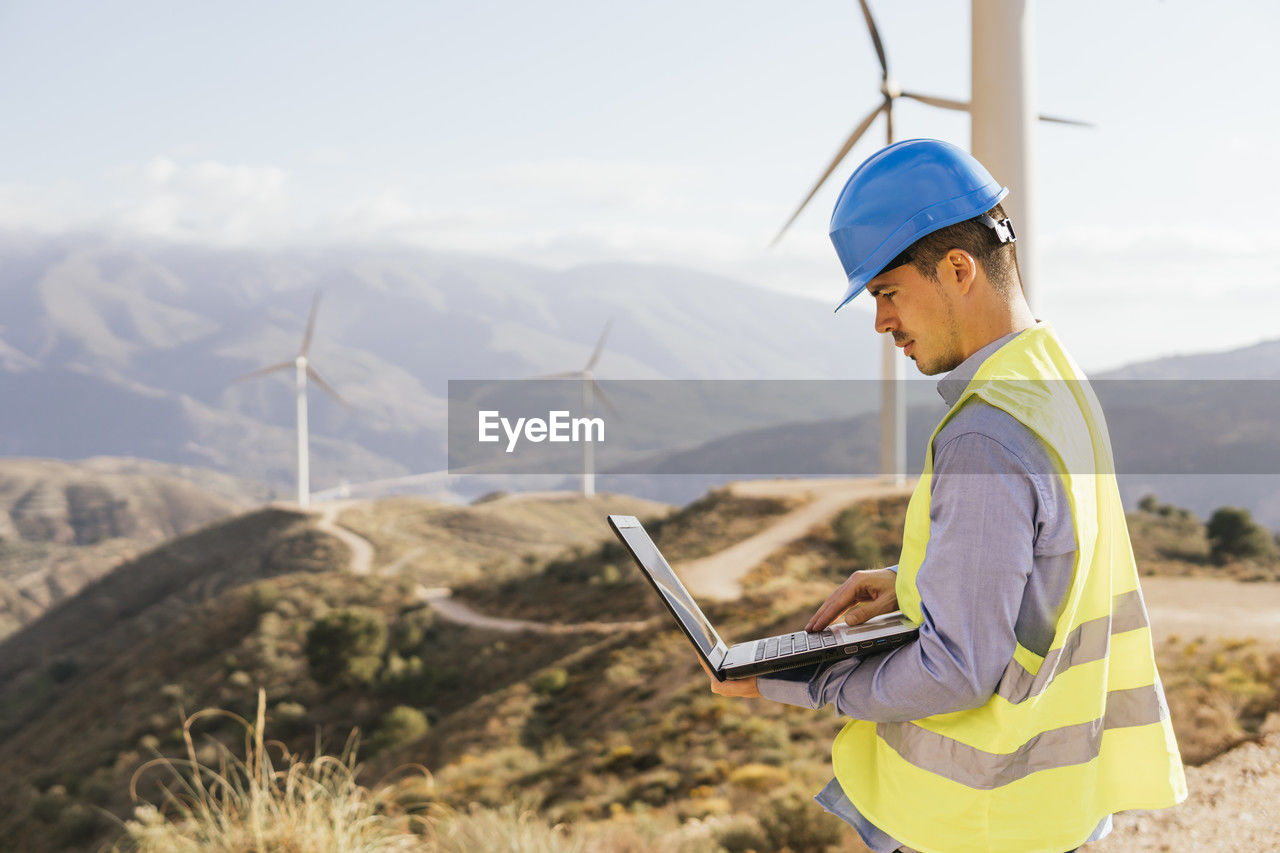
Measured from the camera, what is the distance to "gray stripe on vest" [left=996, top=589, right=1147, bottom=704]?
2051mm

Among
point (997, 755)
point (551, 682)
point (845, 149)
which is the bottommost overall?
point (551, 682)

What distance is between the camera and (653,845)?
325 inches

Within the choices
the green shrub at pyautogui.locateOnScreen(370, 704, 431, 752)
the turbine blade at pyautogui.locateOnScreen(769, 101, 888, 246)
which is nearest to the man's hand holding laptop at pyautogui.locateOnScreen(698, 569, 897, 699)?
the turbine blade at pyautogui.locateOnScreen(769, 101, 888, 246)

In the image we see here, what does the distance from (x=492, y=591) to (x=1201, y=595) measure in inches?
1619

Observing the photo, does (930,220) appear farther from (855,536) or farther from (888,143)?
(855,536)

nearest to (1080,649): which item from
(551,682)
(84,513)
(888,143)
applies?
(888,143)

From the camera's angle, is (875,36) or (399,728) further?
(399,728)

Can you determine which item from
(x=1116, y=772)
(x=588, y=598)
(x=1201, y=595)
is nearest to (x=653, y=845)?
(x=1116, y=772)

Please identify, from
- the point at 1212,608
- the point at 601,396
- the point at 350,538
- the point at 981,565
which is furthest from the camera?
the point at 350,538

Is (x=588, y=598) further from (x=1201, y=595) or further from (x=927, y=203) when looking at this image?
(x=927, y=203)

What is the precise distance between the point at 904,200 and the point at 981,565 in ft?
2.85

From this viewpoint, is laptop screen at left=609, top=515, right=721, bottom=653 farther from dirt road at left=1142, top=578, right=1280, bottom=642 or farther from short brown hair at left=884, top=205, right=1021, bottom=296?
dirt road at left=1142, top=578, right=1280, bottom=642

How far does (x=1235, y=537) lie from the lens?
4300 cm

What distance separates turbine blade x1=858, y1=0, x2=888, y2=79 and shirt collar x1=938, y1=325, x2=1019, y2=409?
16.8 metres
